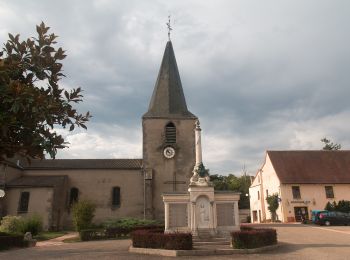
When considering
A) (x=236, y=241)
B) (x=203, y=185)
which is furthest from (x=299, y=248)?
(x=203, y=185)

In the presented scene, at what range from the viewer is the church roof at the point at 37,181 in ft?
104

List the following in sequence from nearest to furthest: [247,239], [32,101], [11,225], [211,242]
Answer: [32,101] → [247,239] → [211,242] → [11,225]

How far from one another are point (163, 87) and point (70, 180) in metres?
12.9

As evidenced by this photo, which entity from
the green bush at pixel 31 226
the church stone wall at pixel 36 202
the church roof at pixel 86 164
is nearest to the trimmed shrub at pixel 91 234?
the green bush at pixel 31 226

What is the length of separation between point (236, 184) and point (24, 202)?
2029 inches

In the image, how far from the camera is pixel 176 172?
110ft

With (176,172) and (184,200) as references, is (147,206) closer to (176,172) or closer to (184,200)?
(176,172)

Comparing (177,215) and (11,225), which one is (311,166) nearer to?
(177,215)

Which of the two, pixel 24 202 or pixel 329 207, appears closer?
pixel 24 202

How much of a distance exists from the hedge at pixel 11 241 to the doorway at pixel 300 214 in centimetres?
2915

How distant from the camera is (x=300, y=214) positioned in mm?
39000

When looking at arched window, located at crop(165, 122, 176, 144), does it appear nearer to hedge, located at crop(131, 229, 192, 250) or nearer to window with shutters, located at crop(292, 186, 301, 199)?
window with shutters, located at crop(292, 186, 301, 199)

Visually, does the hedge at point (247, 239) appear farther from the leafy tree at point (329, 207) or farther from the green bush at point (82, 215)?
the leafy tree at point (329, 207)

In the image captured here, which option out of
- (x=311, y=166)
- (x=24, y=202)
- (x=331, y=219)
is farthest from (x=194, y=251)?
(x=311, y=166)
